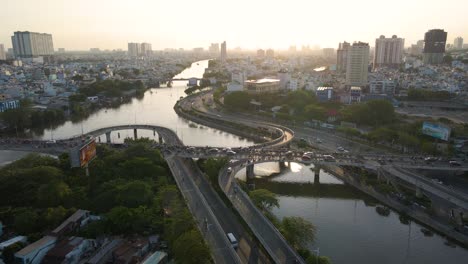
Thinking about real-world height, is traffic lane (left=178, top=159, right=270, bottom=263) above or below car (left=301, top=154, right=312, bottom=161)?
below

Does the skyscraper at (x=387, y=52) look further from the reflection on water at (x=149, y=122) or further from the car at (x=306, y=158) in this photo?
the car at (x=306, y=158)

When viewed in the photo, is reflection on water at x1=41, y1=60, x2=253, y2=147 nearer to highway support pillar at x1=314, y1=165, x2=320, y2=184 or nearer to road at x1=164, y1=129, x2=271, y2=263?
highway support pillar at x1=314, y1=165, x2=320, y2=184

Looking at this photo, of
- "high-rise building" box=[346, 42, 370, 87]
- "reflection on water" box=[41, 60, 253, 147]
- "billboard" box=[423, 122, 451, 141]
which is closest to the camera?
"billboard" box=[423, 122, 451, 141]

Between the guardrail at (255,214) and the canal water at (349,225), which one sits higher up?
the guardrail at (255,214)

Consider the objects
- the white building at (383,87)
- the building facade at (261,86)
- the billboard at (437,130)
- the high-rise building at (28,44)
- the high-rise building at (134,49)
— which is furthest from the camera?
the high-rise building at (134,49)

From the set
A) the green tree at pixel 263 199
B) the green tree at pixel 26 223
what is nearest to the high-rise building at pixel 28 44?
the green tree at pixel 26 223

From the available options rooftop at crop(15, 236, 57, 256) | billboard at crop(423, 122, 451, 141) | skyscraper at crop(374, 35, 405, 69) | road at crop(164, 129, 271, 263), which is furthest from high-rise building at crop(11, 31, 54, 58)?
billboard at crop(423, 122, 451, 141)

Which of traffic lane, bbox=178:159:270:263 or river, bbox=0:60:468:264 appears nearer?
traffic lane, bbox=178:159:270:263

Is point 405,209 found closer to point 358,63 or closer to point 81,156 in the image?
point 81,156

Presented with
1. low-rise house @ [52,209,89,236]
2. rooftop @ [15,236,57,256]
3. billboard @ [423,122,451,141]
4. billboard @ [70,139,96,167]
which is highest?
billboard @ [70,139,96,167]
